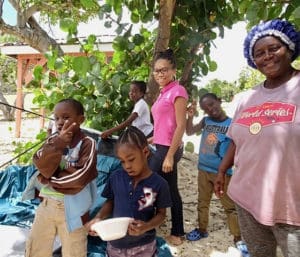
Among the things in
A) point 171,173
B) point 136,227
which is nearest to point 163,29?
point 171,173

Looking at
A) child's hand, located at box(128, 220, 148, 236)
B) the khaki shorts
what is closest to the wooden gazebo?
the khaki shorts

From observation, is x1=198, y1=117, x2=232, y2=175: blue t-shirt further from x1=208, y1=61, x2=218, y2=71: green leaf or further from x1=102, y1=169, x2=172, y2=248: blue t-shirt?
x1=102, y1=169, x2=172, y2=248: blue t-shirt

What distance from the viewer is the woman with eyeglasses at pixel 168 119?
2248 mm

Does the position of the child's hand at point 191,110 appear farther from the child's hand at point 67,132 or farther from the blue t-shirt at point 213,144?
the child's hand at point 67,132

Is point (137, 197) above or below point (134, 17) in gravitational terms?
below

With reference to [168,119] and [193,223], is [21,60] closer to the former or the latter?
[193,223]

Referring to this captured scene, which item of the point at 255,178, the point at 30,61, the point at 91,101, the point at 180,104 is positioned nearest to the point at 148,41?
the point at 91,101

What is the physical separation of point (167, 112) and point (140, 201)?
0.96 metres

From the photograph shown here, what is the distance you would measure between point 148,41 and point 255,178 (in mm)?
2627

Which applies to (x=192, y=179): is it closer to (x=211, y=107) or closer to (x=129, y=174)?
(x=211, y=107)

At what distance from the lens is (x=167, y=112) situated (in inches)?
90.9

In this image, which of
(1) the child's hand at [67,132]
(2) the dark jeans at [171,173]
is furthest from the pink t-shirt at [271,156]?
(2) the dark jeans at [171,173]

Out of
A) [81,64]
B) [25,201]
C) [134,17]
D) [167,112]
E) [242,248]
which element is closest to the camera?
[167,112]

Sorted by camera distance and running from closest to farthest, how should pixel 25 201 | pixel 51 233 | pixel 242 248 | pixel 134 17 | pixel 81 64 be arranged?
1. pixel 51 233
2. pixel 242 248
3. pixel 25 201
4. pixel 81 64
5. pixel 134 17
